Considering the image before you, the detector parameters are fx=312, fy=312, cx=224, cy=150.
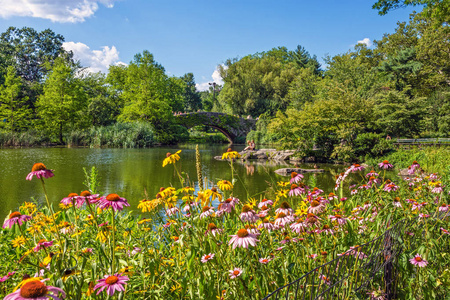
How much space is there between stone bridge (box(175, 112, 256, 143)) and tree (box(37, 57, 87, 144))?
358 inches

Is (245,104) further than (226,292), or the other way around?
(245,104)

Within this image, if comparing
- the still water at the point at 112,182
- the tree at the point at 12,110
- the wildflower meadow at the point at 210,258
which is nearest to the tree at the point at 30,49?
the tree at the point at 12,110

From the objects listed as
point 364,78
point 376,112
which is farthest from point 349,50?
point 376,112

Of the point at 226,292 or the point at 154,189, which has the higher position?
the point at 226,292

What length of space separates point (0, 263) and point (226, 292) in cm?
169

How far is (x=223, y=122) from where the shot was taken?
112 feet

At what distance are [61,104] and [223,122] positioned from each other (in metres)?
15.8

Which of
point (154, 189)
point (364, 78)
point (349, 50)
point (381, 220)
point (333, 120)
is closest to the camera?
point (381, 220)

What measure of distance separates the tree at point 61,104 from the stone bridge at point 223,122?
29.9 feet

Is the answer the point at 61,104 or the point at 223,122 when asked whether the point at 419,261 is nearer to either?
the point at 61,104

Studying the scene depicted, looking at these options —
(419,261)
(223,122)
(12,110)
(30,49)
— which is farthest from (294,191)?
(30,49)

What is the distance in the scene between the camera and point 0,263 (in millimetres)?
2156

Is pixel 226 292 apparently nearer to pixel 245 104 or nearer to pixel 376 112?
pixel 376 112

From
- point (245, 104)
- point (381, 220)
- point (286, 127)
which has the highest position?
point (245, 104)
